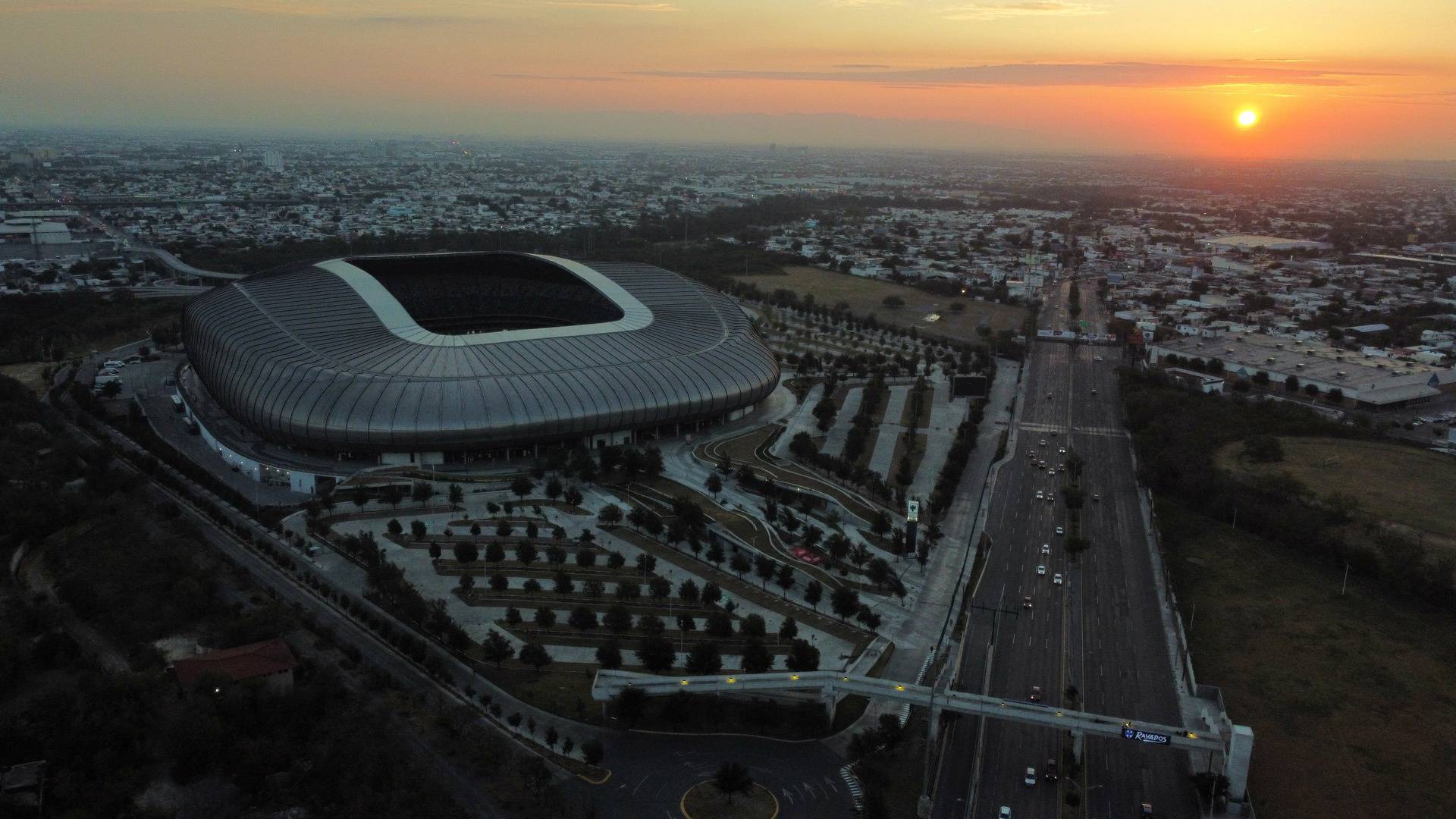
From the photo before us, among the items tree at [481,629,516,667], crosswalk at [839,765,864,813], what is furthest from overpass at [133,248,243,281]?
crosswalk at [839,765,864,813]

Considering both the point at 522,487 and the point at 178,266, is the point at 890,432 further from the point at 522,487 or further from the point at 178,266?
the point at 178,266

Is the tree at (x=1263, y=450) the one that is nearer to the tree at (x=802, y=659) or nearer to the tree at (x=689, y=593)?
the tree at (x=689, y=593)

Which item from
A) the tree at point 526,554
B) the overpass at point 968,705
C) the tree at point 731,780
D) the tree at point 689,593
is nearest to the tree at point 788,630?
the overpass at point 968,705

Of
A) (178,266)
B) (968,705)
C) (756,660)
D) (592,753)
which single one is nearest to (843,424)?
(756,660)

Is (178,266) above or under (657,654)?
under

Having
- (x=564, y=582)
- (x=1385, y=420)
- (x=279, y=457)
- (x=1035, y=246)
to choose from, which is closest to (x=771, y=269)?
(x=1035, y=246)

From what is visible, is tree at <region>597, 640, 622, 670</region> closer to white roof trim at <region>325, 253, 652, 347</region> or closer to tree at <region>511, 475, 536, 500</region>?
tree at <region>511, 475, 536, 500</region>
